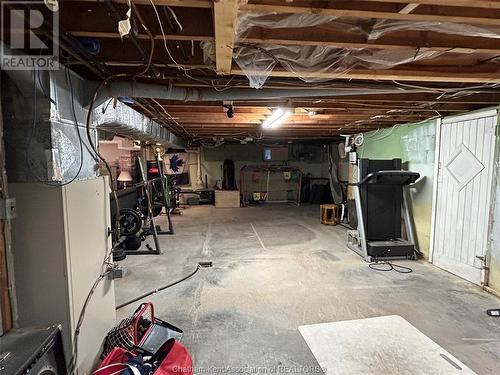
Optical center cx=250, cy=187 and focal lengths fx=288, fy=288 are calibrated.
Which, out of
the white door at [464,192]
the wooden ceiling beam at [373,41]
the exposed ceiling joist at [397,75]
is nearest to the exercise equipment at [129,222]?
the exposed ceiling joist at [397,75]

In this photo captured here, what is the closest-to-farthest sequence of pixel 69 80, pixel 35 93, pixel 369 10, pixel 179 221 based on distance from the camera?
pixel 369 10
pixel 35 93
pixel 69 80
pixel 179 221

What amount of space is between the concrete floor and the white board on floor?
0.27 ft

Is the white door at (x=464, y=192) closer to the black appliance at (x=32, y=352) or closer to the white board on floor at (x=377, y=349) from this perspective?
the white board on floor at (x=377, y=349)

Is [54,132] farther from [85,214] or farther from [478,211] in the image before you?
[478,211]

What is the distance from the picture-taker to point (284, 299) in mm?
2826

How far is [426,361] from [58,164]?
8.44ft

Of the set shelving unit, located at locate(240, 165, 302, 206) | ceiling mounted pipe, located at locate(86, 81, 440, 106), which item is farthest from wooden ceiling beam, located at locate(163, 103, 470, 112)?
shelving unit, located at locate(240, 165, 302, 206)

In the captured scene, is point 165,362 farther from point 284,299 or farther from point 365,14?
point 365,14

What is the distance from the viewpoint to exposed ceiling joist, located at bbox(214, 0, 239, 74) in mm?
1053

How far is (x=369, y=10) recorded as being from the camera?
4.06 ft

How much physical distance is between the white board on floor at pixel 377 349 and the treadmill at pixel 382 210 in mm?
1750

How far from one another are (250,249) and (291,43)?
339cm

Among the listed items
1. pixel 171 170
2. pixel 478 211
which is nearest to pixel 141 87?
pixel 478 211

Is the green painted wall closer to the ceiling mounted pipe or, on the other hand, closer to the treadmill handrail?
the treadmill handrail
